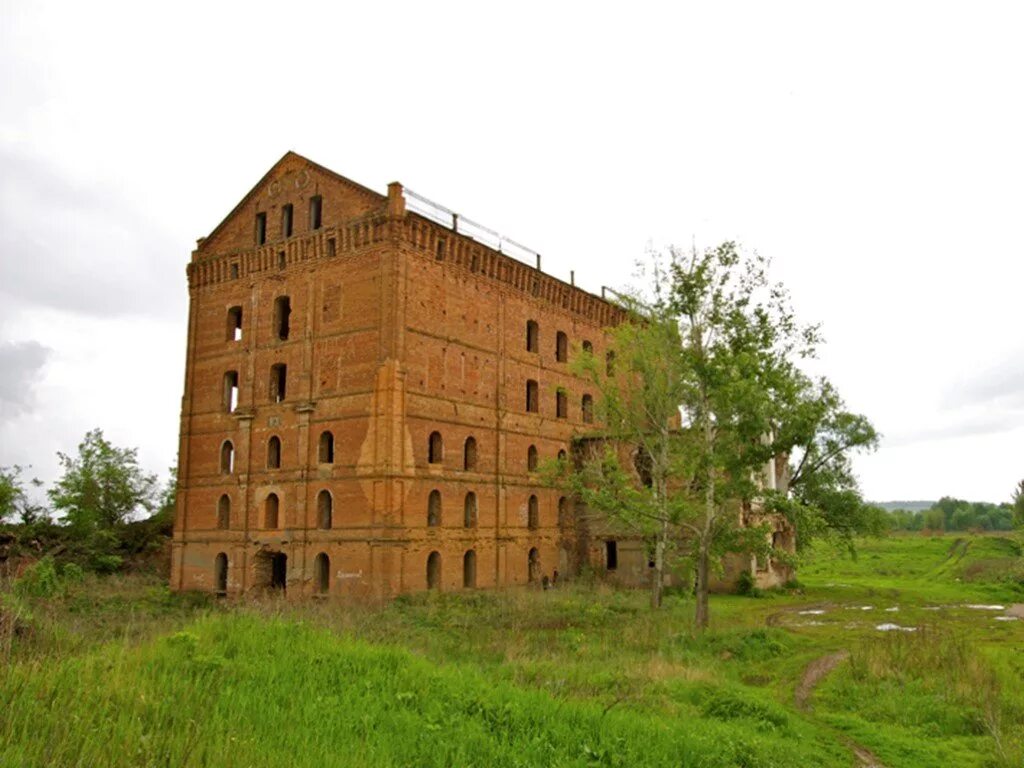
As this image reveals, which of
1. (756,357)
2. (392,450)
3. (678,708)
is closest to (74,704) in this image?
(678,708)

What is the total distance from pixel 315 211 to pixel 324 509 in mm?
10648

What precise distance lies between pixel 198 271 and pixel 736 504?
22848mm

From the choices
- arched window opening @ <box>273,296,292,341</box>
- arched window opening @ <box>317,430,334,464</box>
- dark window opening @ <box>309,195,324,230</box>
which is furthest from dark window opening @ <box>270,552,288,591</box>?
dark window opening @ <box>309,195,324,230</box>

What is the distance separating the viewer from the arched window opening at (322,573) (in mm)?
25656

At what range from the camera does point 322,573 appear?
84.7ft

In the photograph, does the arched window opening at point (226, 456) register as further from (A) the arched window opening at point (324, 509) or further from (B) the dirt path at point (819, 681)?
(B) the dirt path at point (819, 681)

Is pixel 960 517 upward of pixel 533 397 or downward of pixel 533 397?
downward

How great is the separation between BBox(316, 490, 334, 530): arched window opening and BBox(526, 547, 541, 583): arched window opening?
8478 mm

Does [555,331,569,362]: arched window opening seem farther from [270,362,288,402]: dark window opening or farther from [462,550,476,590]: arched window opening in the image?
[270,362,288,402]: dark window opening

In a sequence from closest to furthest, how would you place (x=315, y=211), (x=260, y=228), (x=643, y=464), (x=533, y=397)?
(x=315, y=211) < (x=260, y=228) < (x=533, y=397) < (x=643, y=464)

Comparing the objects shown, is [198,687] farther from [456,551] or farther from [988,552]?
[988,552]

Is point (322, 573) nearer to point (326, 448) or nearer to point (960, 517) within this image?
point (326, 448)

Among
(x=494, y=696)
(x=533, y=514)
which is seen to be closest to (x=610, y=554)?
(x=533, y=514)

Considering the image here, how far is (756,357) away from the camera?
1734 cm
